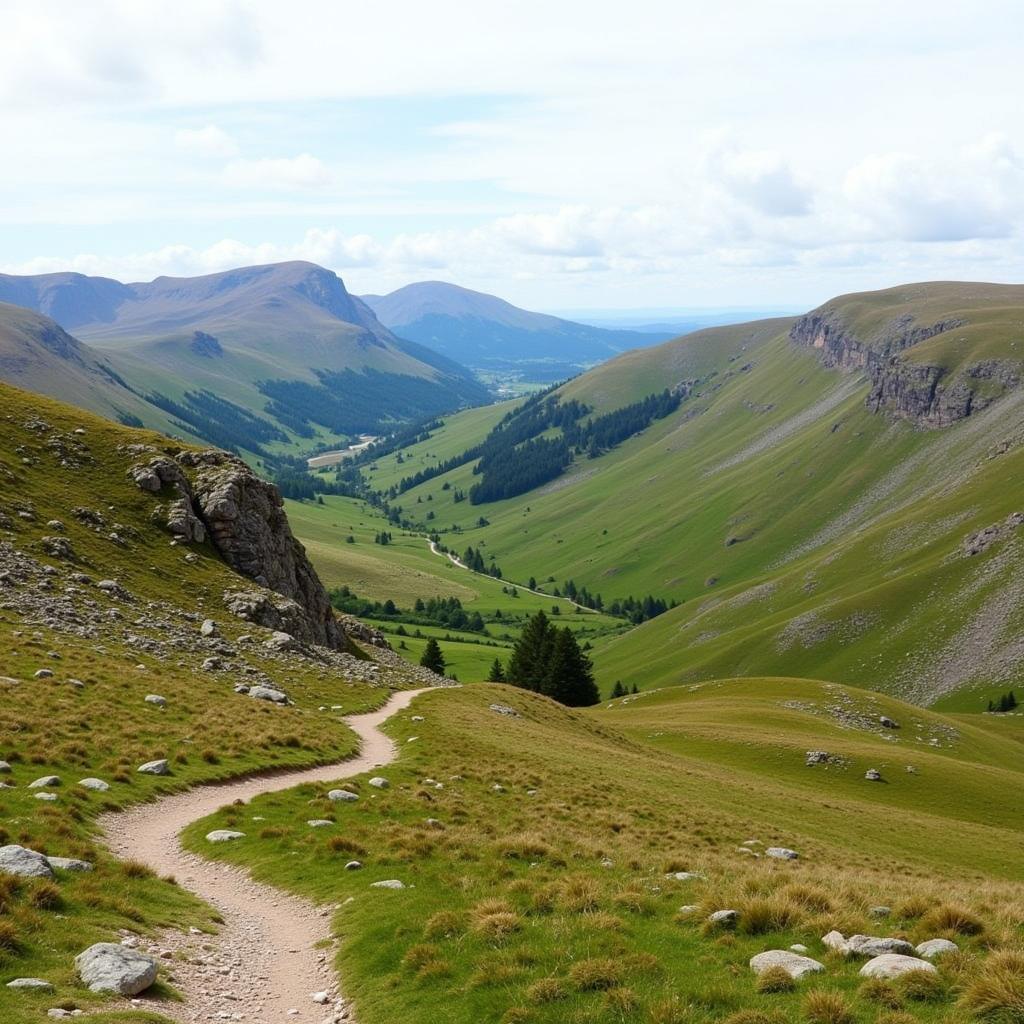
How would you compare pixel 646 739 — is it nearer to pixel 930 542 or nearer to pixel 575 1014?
pixel 575 1014

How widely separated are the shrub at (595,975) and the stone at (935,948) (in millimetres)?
5248

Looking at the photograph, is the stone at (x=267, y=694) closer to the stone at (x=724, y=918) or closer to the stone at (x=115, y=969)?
the stone at (x=115, y=969)

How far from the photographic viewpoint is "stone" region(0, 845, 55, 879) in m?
16.5

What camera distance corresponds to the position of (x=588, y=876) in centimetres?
1961

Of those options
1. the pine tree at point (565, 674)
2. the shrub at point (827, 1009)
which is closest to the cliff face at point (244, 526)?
the pine tree at point (565, 674)

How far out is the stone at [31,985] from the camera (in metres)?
12.8

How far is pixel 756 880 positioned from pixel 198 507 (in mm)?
64603

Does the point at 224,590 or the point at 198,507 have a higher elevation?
the point at 198,507

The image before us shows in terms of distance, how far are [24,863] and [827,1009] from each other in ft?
51.8

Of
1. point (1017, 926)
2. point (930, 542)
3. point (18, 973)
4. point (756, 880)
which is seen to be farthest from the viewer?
point (930, 542)

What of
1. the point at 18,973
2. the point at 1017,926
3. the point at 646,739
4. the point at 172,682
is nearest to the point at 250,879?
the point at 18,973

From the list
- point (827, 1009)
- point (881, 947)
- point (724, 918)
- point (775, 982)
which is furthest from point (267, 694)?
point (827, 1009)

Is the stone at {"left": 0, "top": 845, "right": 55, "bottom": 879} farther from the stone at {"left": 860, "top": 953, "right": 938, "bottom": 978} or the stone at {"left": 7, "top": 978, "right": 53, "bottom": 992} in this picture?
the stone at {"left": 860, "top": 953, "right": 938, "bottom": 978}

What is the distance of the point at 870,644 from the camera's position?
156000 millimetres
